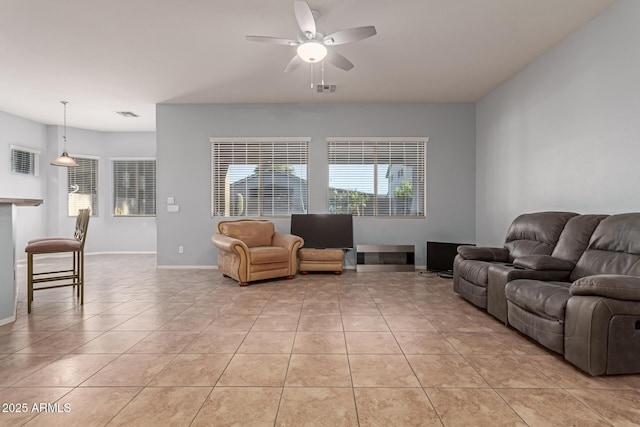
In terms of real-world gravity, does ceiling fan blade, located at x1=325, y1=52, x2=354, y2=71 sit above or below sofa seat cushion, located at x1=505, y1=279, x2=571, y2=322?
above

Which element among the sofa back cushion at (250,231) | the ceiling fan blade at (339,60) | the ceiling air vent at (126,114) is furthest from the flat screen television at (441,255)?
the ceiling air vent at (126,114)

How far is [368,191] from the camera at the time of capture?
6016 mm

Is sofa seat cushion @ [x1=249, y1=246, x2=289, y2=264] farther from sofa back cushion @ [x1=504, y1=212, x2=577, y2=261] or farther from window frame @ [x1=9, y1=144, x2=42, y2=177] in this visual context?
window frame @ [x1=9, y1=144, x2=42, y2=177]

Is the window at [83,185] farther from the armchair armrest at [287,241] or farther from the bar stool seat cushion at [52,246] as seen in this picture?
the armchair armrest at [287,241]

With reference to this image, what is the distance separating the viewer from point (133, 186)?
8.25 metres

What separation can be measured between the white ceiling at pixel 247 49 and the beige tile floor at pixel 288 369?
3095 mm

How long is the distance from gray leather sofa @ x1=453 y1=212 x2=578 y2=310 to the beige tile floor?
233 millimetres

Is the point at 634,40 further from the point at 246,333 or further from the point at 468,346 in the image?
the point at 246,333

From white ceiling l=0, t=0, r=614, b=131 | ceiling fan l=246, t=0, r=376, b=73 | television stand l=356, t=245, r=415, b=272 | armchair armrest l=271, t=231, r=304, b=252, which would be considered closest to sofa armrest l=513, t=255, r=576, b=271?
white ceiling l=0, t=0, r=614, b=131

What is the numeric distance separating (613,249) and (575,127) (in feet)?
5.29

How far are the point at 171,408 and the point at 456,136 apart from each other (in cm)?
596

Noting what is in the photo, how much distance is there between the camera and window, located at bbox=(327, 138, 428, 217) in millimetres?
5988

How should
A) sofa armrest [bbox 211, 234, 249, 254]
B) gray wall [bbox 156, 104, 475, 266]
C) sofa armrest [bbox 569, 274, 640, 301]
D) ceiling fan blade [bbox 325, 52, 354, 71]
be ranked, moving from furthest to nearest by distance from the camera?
gray wall [bbox 156, 104, 475, 266] < sofa armrest [bbox 211, 234, 249, 254] < ceiling fan blade [bbox 325, 52, 354, 71] < sofa armrest [bbox 569, 274, 640, 301]

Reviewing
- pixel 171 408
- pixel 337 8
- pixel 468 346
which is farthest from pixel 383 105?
pixel 171 408
